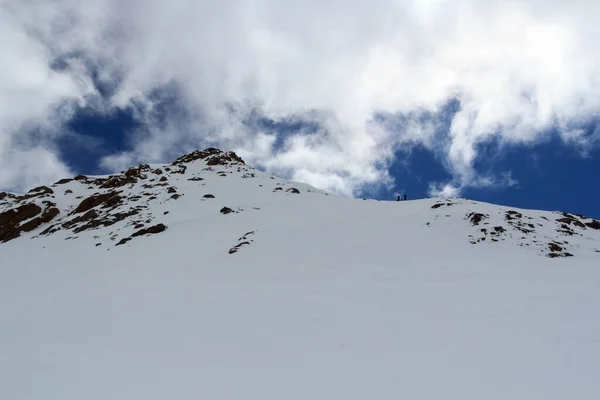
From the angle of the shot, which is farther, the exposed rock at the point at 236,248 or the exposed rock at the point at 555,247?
the exposed rock at the point at 236,248

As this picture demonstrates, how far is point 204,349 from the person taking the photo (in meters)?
8.89

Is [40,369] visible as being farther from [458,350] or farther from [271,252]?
[271,252]

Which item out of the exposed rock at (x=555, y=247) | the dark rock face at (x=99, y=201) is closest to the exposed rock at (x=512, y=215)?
the exposed rock at (x=555, y=247)

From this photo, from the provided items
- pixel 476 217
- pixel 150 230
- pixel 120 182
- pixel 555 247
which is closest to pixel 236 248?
pixel 150 230

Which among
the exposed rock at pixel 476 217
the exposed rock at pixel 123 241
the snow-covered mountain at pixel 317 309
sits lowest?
the snow-covered mountain at pixel 317 309

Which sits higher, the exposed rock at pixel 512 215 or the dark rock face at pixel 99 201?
the dark rock face at pixel 99 201

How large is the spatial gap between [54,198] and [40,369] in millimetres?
61747

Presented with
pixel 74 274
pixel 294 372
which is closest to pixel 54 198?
pixel 74 274

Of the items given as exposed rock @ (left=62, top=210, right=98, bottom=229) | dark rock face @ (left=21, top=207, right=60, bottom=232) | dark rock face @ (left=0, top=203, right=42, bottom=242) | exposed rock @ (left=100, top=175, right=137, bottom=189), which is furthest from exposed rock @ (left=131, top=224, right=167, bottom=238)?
exposed rock @ (left=100, top=175, right=137, bottom=189)

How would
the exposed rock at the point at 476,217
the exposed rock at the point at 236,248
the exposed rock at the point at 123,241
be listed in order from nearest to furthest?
1. the exposed rock at the point at 236,248
2. the exposed rock at the point at 476,217
3. the exposed rock at the point at 123,241

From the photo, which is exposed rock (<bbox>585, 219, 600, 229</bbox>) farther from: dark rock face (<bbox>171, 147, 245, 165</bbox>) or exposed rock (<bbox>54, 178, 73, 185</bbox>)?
exposed rock (<bbox>54, 178, 73, 185</bbox>)

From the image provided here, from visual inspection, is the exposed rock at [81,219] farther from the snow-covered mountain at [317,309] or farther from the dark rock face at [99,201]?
the snow-covered mountain at [317,309]

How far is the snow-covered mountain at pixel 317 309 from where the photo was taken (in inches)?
278

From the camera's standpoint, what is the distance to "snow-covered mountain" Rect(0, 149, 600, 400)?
23.2ft
